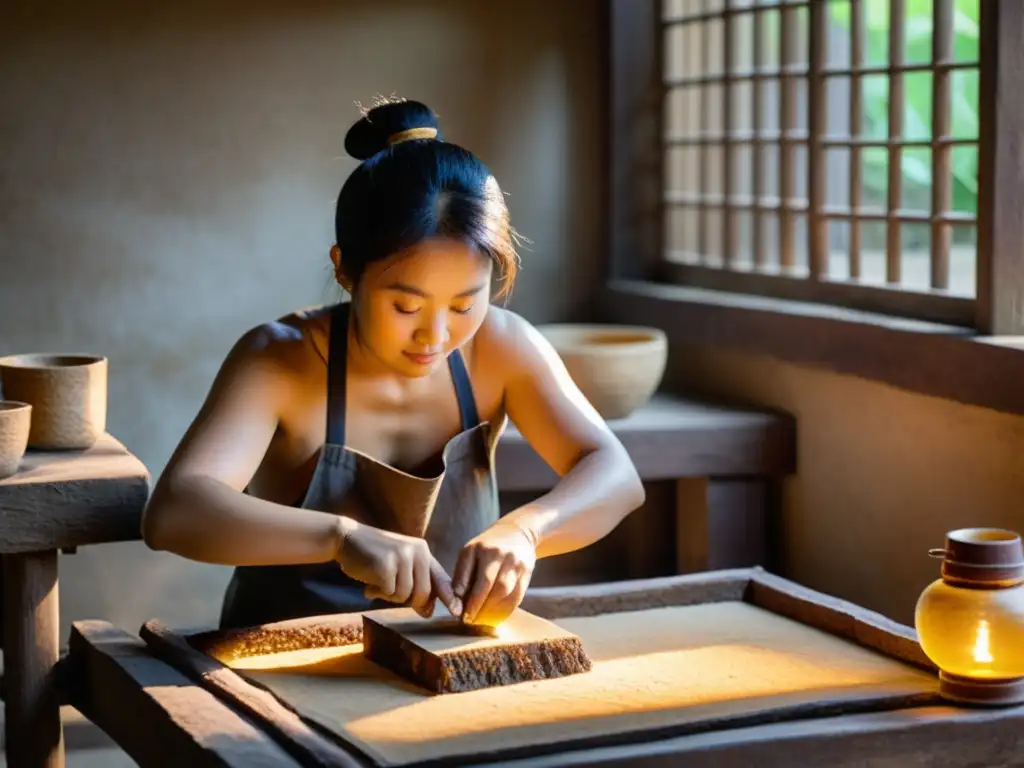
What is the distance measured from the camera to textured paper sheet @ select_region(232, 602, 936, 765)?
1.68 metres

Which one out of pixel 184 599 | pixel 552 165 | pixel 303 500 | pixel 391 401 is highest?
pixel 552 165

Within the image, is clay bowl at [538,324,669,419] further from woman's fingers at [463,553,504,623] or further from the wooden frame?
woman's fingers at [463,553,504,623]

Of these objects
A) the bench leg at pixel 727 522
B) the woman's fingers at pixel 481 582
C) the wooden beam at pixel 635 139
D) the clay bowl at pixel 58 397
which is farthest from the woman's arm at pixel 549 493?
the wooden beam at pixel 635 139

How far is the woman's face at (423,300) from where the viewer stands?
79.0 inches

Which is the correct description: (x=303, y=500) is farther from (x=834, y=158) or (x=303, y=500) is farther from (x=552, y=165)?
(x=834, y=158)

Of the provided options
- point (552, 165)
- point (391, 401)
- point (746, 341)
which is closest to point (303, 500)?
point (391, 401)

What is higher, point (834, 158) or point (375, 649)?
point (834, 158)

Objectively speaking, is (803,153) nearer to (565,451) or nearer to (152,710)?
(565,451)

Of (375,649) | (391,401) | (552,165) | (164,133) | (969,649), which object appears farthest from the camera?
(552,165)

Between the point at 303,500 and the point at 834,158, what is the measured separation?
2500 mm

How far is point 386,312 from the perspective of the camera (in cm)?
204

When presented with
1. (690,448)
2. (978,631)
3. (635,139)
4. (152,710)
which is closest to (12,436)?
(152,710)

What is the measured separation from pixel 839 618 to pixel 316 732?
2.58 feet

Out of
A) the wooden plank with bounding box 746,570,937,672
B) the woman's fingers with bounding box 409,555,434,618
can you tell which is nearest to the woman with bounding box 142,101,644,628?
the woman's fingers with bounding box 409,555,434,618
